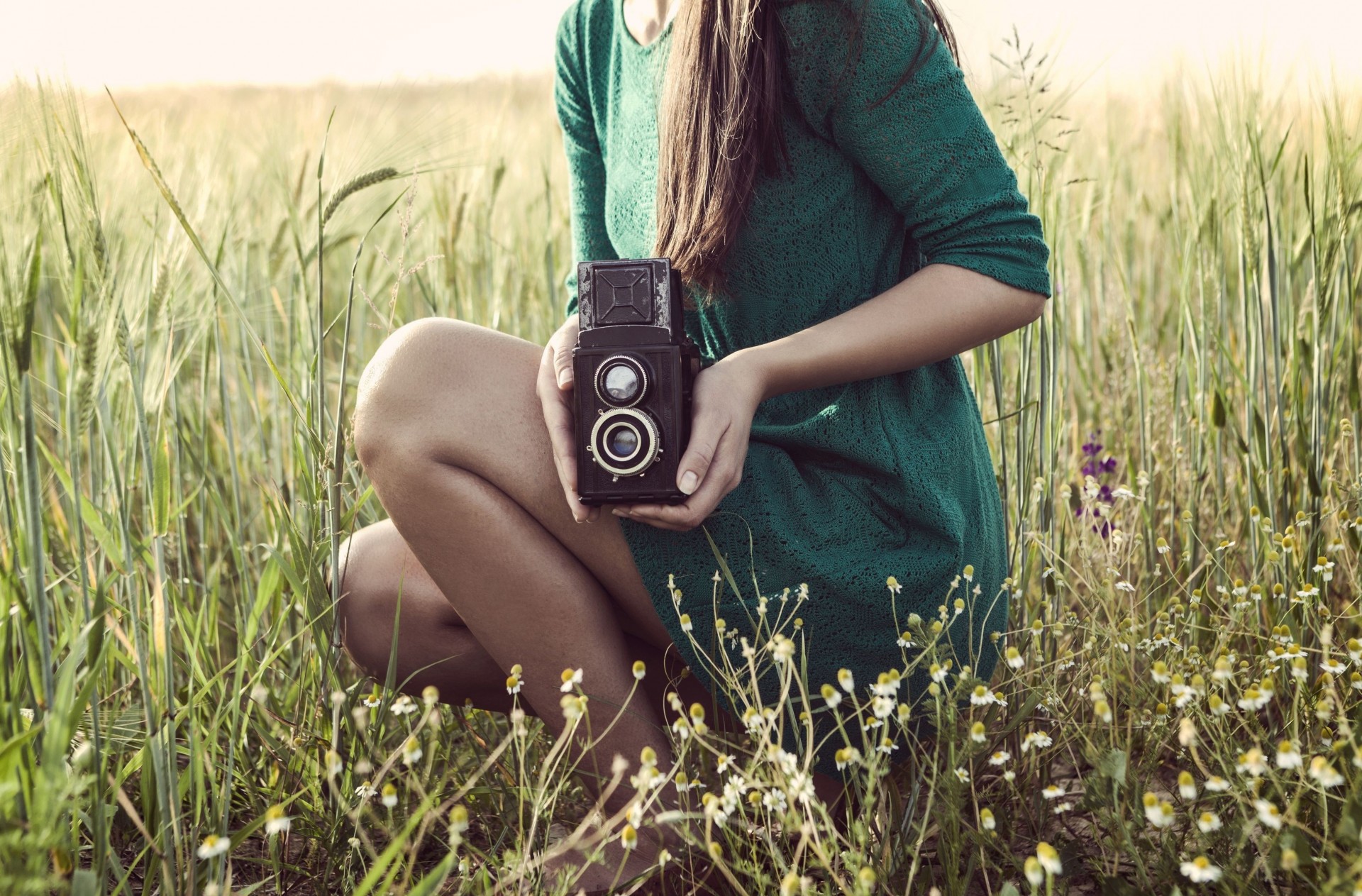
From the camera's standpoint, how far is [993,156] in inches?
42.6

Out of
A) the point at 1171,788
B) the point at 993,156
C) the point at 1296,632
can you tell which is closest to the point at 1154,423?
the point at 1296,632

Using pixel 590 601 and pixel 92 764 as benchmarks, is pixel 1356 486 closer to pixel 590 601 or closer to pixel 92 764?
pixel 590 601

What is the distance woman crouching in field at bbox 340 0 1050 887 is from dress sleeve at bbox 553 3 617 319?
284 millimetres

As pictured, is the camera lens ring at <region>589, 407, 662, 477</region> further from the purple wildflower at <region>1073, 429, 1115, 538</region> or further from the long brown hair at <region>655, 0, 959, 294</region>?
the purple wildflower at <region>1073, 429, 1115, 538</region>

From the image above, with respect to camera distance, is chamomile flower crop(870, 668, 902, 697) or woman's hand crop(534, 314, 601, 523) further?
woman's hand crop(534, 314, 601, 523)

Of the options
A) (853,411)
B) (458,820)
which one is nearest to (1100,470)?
(853,411)

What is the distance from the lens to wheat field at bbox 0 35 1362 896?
2.79ft

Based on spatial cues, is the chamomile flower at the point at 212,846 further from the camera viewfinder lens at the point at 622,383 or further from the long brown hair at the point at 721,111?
the long brown hair at the point at 721,111

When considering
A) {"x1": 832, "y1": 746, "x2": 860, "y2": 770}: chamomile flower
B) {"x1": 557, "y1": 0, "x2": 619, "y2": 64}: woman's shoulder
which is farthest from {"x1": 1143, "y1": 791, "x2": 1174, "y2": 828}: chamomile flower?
{"x1": 557, "y1": 0, "x2": 619, "y2": 64}: woman's shoulder

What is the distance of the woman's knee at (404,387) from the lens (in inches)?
41.9

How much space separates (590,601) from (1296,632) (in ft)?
2.63

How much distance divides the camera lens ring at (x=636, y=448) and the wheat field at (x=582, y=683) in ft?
0.52

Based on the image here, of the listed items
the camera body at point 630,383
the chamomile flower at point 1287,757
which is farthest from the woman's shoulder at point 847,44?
the chamomile flower at point 1287,757

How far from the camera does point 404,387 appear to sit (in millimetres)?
1070
